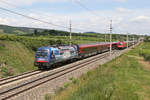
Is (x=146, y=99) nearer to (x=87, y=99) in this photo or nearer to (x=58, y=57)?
(x=87, y=99)

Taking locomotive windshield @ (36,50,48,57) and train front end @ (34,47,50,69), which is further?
locomotive windshield @ (36,50,48,57)

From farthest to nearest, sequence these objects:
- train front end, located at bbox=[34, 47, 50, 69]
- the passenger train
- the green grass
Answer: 1. the passenger train
2. train front end, located at bbox=[34, 47, 50, 69]
3. the green grass

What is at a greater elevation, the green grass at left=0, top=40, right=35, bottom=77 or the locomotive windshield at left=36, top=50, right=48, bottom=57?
the locomotive windshield at left=36, top=50, right=48, bottom=57

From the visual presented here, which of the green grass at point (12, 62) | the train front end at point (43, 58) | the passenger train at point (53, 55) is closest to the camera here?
the green grass at point (12, 62)

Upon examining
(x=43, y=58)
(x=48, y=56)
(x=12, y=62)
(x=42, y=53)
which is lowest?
(x=12, y=62)

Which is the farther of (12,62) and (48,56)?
(12,62)

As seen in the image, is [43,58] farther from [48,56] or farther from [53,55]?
[53,55]

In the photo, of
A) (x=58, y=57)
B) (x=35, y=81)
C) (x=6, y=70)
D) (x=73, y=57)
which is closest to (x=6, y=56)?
(x=6, y=70)

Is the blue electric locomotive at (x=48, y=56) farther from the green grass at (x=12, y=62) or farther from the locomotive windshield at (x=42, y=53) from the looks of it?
the green grass at (x=12, y=62)

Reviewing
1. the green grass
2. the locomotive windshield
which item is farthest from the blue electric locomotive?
the green grass

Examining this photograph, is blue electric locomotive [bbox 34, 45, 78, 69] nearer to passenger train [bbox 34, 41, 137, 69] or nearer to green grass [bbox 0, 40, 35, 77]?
passenger train [bbox 34, 41, 137, 69]

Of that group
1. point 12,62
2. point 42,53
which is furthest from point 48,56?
point 12,62

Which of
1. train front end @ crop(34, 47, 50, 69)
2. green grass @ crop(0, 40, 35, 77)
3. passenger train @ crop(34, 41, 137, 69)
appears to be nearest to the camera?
green grass @ crop(0, 40, 35, 77)

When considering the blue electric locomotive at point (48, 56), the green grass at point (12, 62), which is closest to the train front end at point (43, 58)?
the blue electric locomotive at point (48, 56)
